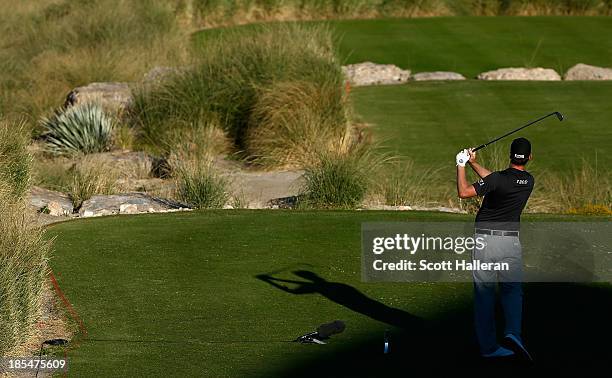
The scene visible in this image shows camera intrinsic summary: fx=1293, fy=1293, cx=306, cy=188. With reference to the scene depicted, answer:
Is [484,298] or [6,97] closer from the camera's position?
[484,298]

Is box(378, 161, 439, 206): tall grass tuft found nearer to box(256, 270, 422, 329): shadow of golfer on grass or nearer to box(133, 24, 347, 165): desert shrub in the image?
box(133, 24, 347, 165): desert shrub

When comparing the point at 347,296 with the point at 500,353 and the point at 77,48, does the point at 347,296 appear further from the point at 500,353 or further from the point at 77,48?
the point at 77,48

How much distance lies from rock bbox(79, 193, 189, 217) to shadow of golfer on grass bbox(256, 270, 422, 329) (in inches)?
183

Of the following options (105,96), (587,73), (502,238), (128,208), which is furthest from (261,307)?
(587,73)

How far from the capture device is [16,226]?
11172mm

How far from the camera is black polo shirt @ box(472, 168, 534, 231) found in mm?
9086

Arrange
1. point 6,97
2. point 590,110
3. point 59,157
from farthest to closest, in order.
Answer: point 6,97
point 590,110
point 59,157

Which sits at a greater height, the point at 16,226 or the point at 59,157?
the point at 16,226

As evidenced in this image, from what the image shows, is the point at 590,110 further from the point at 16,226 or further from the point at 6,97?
the point at 16,226

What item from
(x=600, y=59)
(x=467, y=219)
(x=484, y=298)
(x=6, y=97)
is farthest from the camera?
(x=600, y=59)

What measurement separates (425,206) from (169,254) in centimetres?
576

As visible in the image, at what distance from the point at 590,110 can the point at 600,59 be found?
7.74 metres

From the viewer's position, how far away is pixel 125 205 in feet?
55.6

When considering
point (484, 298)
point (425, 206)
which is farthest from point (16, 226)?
point (425, 206)
